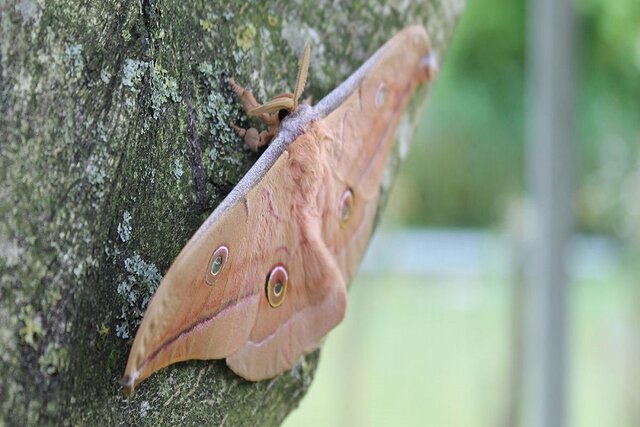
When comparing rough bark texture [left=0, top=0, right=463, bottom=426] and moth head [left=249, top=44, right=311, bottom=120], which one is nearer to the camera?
rough bark texture [left=0, top=0, right=463, bottom=426]

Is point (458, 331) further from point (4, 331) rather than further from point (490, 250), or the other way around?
point (4, 331)

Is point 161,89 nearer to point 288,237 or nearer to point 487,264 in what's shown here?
point 288,237

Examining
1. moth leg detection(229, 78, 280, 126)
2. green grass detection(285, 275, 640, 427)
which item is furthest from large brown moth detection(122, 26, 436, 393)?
green grass detection(285, 275, 640, 427)

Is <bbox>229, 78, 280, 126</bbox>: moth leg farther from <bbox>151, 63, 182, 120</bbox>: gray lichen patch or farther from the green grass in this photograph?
the green grass

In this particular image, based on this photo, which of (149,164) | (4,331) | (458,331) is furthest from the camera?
(458,331)

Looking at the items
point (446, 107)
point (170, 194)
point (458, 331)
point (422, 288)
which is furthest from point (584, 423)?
point (170, 194)

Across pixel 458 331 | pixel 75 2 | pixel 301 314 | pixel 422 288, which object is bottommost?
pixel 458 331

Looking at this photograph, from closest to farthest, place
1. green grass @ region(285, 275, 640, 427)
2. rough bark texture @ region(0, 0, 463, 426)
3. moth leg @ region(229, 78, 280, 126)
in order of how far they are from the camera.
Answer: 1. rough bark texture @ region(0, 0, 463, 426)
2. moth leg @ region(229, 78, 280, 126)
3. green grass @ region(285, 275, 640, 427)
